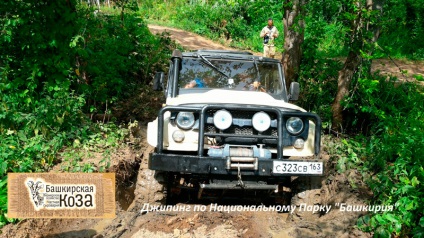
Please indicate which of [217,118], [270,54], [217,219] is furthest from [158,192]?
[270,54]

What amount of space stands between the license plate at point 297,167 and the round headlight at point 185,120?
933 mm

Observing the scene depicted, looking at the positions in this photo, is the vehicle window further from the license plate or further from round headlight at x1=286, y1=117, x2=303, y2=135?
the license plate

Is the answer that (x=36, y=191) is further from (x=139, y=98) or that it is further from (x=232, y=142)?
(x=139, y=98)

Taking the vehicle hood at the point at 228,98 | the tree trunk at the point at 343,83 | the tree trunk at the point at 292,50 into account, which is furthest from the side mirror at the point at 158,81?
the tree trunk at the point at 292,50

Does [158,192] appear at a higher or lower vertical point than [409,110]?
lower

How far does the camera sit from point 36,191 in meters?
2.80

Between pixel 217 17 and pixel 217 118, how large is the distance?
17671 mm

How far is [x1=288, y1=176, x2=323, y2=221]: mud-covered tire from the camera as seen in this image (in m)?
4.26

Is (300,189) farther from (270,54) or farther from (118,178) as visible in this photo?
(270,54)

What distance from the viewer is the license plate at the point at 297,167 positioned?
370 cm

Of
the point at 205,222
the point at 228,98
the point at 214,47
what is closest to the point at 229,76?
the point at 228,98

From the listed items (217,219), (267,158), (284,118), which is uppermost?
(284,118)

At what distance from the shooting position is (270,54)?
11.0 meters

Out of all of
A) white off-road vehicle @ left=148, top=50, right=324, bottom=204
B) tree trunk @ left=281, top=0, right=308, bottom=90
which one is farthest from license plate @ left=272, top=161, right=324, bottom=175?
tree trunk @ left=281, top=0, right=308, bottom=90
